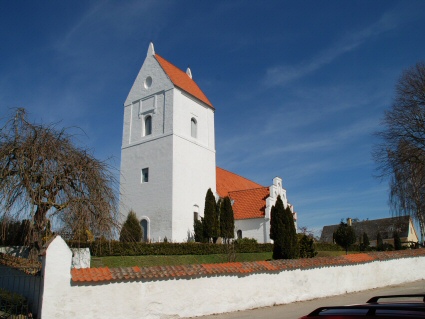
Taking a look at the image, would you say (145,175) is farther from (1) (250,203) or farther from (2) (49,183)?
(2) (49,183)

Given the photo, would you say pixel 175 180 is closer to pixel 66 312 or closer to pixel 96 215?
pixel 96 215

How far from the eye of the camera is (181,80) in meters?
30.8

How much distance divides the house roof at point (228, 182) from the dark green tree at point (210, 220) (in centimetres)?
646

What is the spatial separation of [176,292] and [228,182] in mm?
27149

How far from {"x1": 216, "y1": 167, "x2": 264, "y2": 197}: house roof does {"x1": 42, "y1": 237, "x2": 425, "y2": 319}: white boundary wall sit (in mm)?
19435

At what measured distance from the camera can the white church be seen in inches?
1039

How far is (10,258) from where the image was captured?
13.4m

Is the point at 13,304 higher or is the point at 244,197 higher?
the point at 244,197

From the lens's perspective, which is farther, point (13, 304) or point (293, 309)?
point (293, 309)

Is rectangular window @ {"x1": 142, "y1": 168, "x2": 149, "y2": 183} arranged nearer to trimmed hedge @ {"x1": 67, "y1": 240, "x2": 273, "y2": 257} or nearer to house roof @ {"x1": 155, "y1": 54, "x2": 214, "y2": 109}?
house roof @ {"x1": 155, "y1": 54, "x2": 214, "y2": 109}

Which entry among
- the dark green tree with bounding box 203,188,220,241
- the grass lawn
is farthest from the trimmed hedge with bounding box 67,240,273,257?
the dark green tree with bounding box 203,188,220,241

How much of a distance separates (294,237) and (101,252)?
31.0ft

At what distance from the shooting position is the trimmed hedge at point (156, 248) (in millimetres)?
16703

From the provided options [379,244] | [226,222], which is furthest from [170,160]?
[379,244]
